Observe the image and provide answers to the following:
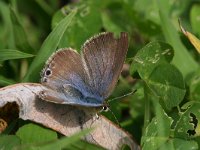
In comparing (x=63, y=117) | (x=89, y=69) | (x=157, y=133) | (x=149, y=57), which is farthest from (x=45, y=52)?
(x=157, y=133)

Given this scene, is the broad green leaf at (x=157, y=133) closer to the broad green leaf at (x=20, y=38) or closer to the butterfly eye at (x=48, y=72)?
the butterfly eye at (x=48, y=72)

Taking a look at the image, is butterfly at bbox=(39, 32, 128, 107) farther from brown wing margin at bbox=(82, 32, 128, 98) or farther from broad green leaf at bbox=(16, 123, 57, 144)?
broad green leaf at bbox=(16, 123, 57, 144)

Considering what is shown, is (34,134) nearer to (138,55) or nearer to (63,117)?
(63,117)

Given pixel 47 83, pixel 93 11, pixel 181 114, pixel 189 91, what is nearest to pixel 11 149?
pixel 47 83

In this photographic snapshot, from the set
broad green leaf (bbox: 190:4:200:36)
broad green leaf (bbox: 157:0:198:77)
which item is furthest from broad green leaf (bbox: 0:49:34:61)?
broad green leaf (bbox: 190:4:200:36)

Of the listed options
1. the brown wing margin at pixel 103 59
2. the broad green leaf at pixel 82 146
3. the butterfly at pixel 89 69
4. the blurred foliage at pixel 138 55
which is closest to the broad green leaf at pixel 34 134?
the blurred foliage at pixel 138 55

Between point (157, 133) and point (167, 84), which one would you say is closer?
point (157, 133)
